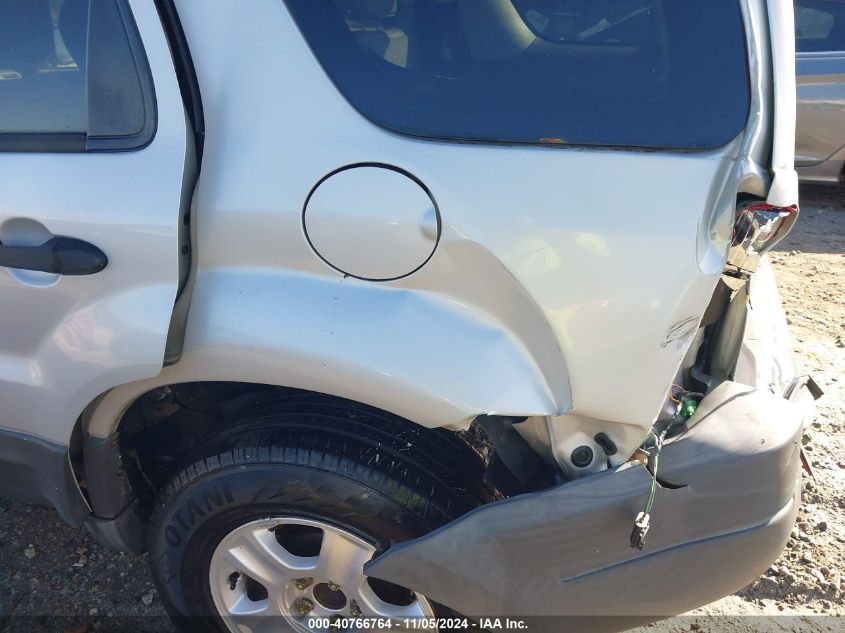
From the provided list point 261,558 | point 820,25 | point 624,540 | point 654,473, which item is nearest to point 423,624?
point 261,558

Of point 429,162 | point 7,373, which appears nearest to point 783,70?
point 429,162

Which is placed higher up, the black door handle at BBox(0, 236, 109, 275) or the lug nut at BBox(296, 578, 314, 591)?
the black door handle at BBox(0, 236, 109, 275)

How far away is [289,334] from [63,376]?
0.64 m

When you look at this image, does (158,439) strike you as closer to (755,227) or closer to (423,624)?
(423,624)

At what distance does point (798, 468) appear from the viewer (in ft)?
5.07

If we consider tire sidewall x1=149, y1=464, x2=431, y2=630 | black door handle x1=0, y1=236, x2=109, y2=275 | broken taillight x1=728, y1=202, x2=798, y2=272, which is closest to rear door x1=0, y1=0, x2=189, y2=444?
black door handle x1=0, y1=236, x2=109, y2=275

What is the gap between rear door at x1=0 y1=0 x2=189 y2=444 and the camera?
1426mm

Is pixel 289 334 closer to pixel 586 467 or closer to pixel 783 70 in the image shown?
pixel 586 467

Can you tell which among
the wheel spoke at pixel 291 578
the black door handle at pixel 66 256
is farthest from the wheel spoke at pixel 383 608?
the black door handle at pixel 66 256

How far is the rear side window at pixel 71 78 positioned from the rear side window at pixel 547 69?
401 millimetres

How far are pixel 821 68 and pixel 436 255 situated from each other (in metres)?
5.47

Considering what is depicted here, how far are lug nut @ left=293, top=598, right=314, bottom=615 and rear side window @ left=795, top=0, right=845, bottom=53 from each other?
19.2 feet

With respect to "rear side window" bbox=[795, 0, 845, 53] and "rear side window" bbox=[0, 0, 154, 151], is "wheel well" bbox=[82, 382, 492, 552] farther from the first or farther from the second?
"rear side window" bbox=[795, 0, 845, 53]

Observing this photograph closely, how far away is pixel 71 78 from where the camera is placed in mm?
1520
